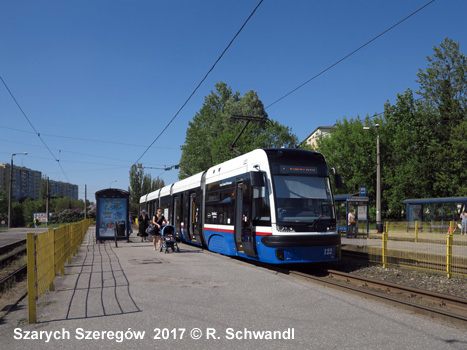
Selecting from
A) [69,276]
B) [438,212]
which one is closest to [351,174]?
[438,212]

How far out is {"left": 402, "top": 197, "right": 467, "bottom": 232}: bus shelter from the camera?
87.8ft

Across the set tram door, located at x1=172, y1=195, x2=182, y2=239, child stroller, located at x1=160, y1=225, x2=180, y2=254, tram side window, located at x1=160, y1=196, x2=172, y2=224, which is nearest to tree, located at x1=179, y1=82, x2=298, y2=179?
A: tram side window, located at x1=160, y1=196, x2=172, y2=224

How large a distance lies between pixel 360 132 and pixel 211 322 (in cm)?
3962

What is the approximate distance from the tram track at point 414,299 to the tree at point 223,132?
37.4m

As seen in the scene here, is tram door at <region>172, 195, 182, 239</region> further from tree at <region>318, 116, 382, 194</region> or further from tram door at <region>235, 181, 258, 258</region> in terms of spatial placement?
tree at <region>318, 116, 382, 194</region>

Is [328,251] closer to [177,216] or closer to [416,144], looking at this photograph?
[177,216]

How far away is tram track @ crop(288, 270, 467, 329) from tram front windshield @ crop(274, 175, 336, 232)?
1256mm

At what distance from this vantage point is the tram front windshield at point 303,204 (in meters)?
Result: 10.6

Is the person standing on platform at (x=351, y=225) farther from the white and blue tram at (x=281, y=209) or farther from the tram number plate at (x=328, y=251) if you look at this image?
the tram number plate at (x=328, y=251)

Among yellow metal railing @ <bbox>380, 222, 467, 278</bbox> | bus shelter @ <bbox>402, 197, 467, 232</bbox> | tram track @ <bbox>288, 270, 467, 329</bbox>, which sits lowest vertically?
tram track @ <bbox>288, 270, 467, 329</bbox>

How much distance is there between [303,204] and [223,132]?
3915 cm

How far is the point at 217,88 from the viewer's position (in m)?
59.6

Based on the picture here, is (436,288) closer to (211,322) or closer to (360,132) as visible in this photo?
(211,322)

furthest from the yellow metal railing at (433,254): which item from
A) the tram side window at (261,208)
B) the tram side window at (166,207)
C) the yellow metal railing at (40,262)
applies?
the tram side window at (166,207)
